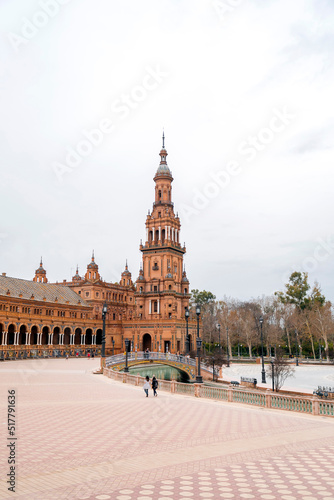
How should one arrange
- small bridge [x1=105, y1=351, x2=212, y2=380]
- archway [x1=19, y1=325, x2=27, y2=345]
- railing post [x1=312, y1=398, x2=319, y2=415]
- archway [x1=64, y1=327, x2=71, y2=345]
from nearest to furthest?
railing post [x1=312, y1=398, x2=319, y2=415] → small bridge [x1=105, y1=351, x2=212, y2=380] → archway [x1=19, y1=325, x2=27, y2=345] → archway [x1=64, y1=327, x2=71, y2=345]

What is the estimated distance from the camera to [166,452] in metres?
11.4

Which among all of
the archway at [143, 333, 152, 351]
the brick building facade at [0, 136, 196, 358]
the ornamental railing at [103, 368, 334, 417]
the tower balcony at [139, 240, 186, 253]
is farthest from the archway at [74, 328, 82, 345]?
the ornamental railing at [103, 368, 334, 417]

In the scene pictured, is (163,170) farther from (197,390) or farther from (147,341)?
(197,390)

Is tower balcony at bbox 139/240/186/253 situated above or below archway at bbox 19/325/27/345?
above

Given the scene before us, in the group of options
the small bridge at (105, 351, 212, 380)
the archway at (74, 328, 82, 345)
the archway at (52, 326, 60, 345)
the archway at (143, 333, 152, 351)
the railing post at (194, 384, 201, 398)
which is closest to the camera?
the railing post at (194, 384, 201, 398)

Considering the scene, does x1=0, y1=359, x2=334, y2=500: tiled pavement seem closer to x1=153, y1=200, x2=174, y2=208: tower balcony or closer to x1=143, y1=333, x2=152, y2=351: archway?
x1=143, y1=333, x2=152, y2=351: archway

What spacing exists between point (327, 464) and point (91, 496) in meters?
5.99

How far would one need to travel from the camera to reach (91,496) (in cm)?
805

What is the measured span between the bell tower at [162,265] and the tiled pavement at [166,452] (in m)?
57.4

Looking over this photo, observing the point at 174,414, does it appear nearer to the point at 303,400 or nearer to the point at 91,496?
the point at 303,400

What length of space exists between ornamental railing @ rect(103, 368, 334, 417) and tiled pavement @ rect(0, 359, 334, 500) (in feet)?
2.60

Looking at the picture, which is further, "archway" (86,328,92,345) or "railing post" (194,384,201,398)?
"archway" (86,328,92,345)

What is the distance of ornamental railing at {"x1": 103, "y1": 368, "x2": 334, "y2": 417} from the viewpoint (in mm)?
17750

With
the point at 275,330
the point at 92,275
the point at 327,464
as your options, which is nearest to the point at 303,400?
the point at 327,464
